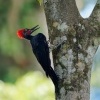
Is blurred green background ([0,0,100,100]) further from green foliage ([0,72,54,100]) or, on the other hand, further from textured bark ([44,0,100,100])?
textured bark ([44,0,100,100])

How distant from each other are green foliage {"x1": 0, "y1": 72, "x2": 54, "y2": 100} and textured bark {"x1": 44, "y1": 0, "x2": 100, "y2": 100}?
3.14 metres

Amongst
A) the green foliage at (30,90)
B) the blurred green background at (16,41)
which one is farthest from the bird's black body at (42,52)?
the blurred green background at (16,41)

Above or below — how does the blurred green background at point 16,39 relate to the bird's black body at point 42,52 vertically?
above

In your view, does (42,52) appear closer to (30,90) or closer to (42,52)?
(42,52)

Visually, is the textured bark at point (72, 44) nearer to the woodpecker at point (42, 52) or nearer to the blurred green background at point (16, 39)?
the woodpecker at point (42, 52)

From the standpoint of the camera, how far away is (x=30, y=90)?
7980 millimetres

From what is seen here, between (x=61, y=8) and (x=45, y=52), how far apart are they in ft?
2.06

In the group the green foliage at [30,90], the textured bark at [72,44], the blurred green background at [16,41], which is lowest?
the textured bark at [72,44]

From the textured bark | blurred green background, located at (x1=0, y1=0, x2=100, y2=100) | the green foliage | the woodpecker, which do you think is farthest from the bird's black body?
blurred green background, located at (x1=0, y1=0, x2=100, y2=100)

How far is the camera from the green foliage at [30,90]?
7.79 meters

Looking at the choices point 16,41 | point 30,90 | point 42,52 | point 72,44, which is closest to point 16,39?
point 16,41

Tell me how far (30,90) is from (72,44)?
3.59m

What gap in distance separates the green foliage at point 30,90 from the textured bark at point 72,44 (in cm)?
314

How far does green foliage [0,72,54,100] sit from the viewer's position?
307 inches
